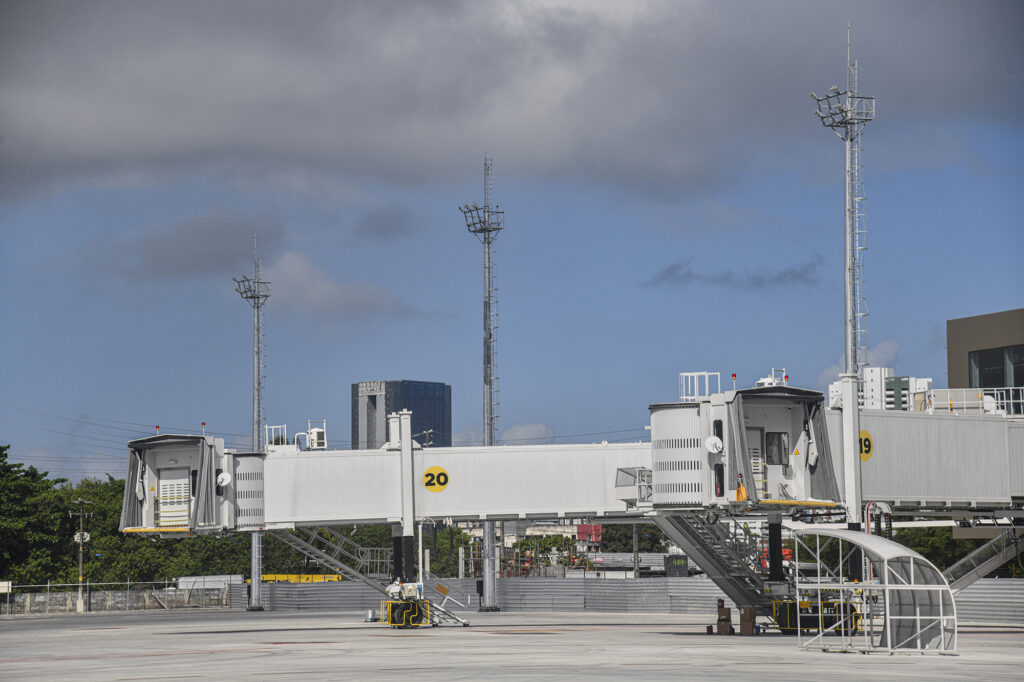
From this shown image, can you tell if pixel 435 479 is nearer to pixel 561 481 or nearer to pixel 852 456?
pixel 561 481

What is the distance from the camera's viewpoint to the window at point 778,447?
4509cm

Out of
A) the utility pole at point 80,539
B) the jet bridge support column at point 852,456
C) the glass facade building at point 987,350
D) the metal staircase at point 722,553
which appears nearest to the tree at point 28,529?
the utility pole at point 80,539

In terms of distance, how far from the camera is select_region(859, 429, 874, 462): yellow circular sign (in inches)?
1903

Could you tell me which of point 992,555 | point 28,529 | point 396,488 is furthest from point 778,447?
point 28,529

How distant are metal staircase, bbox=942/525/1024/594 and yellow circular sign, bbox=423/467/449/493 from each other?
22721 millimetres

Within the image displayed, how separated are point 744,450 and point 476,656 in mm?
14041

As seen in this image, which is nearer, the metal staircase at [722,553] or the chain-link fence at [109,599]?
the metal staircase at [722,553]

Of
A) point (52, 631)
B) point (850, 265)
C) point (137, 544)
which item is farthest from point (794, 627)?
point (137, 544)

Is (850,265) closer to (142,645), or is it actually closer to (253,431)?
(142,645)

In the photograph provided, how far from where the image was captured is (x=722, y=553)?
4844 cm

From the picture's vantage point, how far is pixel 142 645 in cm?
4344

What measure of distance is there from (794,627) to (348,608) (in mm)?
46275

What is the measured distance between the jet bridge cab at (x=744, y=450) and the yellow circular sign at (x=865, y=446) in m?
3.58

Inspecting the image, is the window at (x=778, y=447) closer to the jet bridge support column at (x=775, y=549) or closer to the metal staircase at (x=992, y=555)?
the jet bridge support column at (x=775, y=549)
